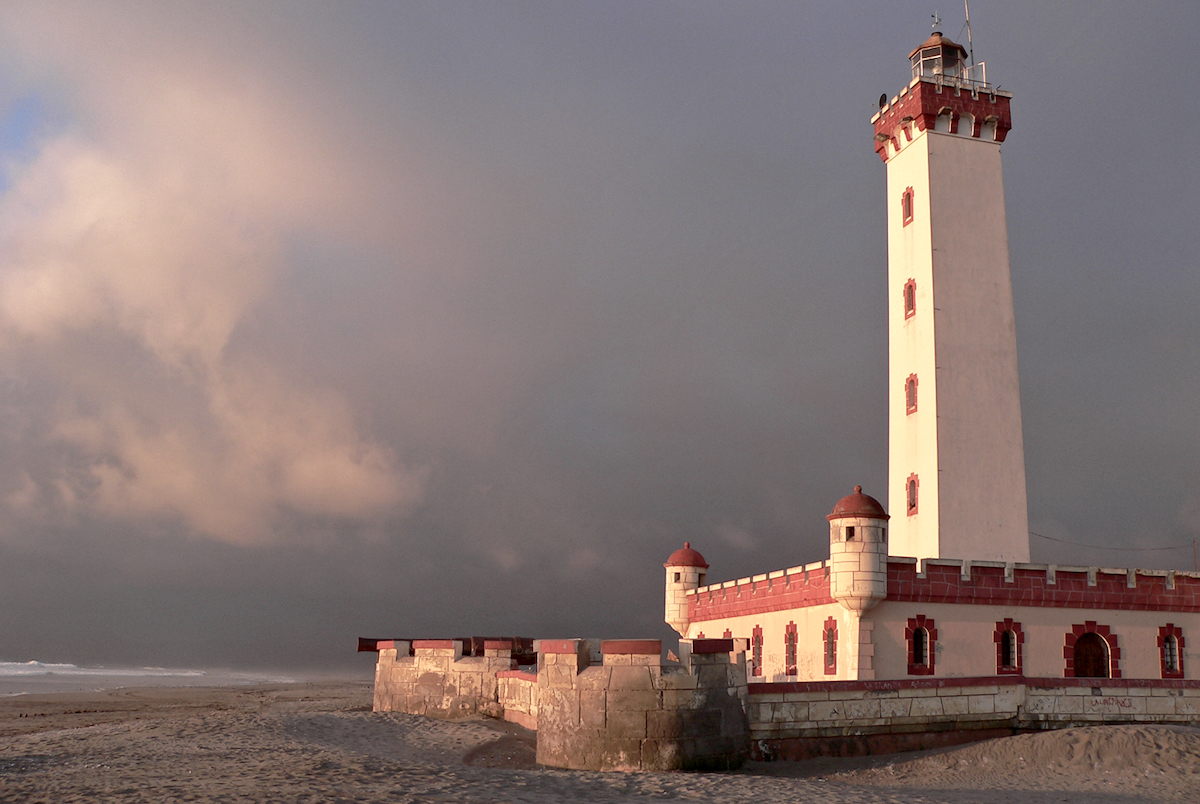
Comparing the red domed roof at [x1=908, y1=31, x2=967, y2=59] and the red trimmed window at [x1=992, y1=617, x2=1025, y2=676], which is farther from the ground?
the red domed roof at [x1=908, y1=31, x2=967, y2=59]

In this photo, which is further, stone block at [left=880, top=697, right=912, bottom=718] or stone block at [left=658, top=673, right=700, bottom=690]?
stone block at [left=880, top=697, right=912, bottom=718]

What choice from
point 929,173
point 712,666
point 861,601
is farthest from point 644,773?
point 929,173

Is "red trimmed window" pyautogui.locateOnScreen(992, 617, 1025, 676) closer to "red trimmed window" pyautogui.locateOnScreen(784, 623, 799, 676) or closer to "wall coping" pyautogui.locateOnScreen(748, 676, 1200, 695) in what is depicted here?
"wall coping" pyautogui.locateOnScreen(748, 676, 1200, 695)

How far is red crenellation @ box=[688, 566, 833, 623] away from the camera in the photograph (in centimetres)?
2589

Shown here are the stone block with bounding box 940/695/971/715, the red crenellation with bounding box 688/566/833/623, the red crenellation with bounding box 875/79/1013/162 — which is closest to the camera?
the stone block with bounding box 940/695/971/715

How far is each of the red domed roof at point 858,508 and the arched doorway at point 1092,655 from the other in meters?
7.08

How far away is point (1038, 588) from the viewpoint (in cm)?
2538

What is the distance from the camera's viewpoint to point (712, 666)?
54.0 ft

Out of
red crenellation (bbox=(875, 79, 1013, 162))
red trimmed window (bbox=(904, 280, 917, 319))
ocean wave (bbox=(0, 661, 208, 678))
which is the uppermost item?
red crenellation (bbox=(875, 79, 1013, 162))

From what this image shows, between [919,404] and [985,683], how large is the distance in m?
14.0

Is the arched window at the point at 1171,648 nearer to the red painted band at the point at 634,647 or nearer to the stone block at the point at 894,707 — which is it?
the stone block at the point at 894,707

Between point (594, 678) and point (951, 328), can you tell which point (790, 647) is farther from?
point (594, 678)

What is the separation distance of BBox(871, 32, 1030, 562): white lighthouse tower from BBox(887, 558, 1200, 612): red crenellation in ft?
14.3

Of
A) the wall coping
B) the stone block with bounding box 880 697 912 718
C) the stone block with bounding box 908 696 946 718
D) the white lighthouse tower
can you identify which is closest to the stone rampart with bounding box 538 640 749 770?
the wall coping
